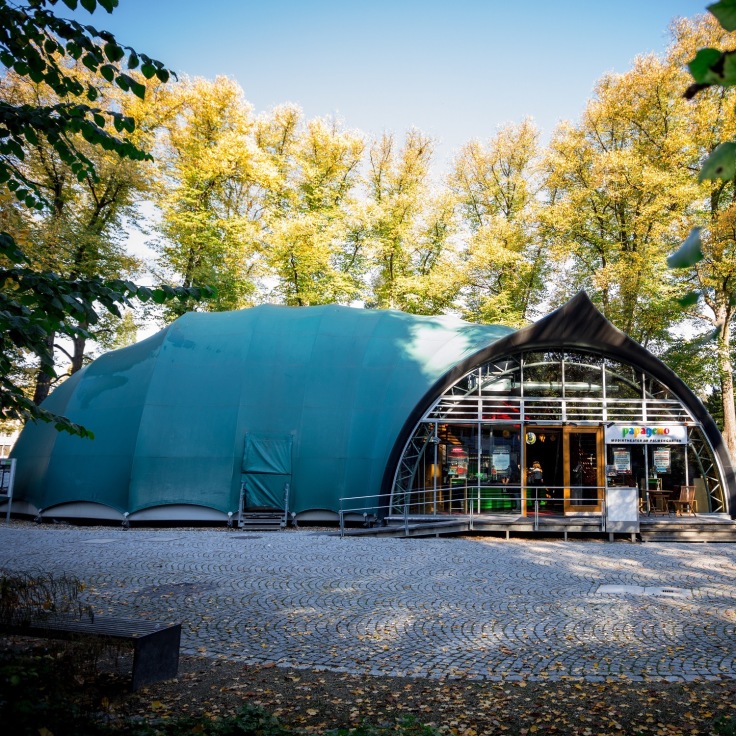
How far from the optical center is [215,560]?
12953 millimetres

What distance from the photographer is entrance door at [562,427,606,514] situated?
1991 cm

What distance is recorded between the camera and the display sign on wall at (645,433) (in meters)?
19.8

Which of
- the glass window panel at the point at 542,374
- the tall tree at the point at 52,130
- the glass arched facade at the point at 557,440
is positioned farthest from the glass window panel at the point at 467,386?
the tall tree at the point at 52,130

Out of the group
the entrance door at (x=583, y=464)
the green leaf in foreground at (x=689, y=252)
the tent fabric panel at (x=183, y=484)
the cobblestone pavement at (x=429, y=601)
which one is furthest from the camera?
the entrance door at (x=583, y=464)

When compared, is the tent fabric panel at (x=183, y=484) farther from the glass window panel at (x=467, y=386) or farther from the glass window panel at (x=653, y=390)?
the glass window panel at (x=653, y=390)

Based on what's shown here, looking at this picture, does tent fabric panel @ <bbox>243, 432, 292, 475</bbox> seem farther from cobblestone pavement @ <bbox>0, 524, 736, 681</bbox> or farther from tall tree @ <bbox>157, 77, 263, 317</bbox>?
tall tree @ <bbox>157, 77, 263, 317</bbox>

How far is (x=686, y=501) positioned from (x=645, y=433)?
2.33 metres

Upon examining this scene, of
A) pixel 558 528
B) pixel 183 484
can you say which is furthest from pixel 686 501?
pixel 183 484

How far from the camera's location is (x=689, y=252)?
1.64 metres

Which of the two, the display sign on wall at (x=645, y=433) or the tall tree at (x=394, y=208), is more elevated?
the tall tree at (x=394, y=208)

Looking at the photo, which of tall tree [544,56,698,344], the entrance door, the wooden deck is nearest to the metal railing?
the entrance door

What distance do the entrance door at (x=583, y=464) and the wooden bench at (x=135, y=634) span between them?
15.8 meters

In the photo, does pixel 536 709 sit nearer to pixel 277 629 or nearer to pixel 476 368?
pixel 277 629

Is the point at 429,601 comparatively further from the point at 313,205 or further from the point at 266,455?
the point at 313,205
